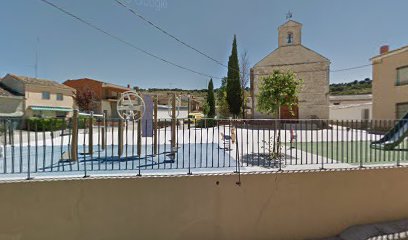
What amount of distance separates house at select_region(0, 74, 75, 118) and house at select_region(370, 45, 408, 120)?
34885 mm

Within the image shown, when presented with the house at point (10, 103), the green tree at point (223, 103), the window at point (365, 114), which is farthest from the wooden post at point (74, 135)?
the house at point (10, 103)

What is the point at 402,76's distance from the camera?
699 inches

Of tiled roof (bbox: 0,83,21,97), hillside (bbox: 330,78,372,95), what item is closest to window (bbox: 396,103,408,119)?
tiled roof (bbox: 0,83,21,97)

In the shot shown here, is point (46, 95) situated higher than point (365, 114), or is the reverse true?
point (46, 95)

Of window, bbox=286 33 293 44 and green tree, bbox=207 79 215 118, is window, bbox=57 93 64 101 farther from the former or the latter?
window, bbox=286 33 293 44

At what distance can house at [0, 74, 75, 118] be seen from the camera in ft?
98.3

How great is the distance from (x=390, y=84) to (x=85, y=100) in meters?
37.4

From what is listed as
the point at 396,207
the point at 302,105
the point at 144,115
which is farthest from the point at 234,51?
the point at 396,207

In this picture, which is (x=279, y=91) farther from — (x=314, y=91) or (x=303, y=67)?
(x=303, y=67)

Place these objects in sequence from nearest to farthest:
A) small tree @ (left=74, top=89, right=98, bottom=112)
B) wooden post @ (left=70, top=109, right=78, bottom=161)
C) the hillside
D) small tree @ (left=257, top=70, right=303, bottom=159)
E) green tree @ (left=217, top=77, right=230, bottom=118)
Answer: wooden post @ (left=70, top=109, right=78, bottom=161), small tree @ (left=257, top=70, right=303, bottom=159), green tree @ (left=217, top=77, right=230, bottom=118), small tree @ (left=74, top=89, right=98, bottom=112), the hillside

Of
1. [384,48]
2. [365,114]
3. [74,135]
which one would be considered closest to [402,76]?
[384,48]

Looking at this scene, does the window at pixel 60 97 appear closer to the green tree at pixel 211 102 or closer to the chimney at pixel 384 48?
the green tree at pixel 211 102

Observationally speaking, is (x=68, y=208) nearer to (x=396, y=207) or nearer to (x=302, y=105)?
(x=396, y=207)

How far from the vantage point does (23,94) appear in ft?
97.8
